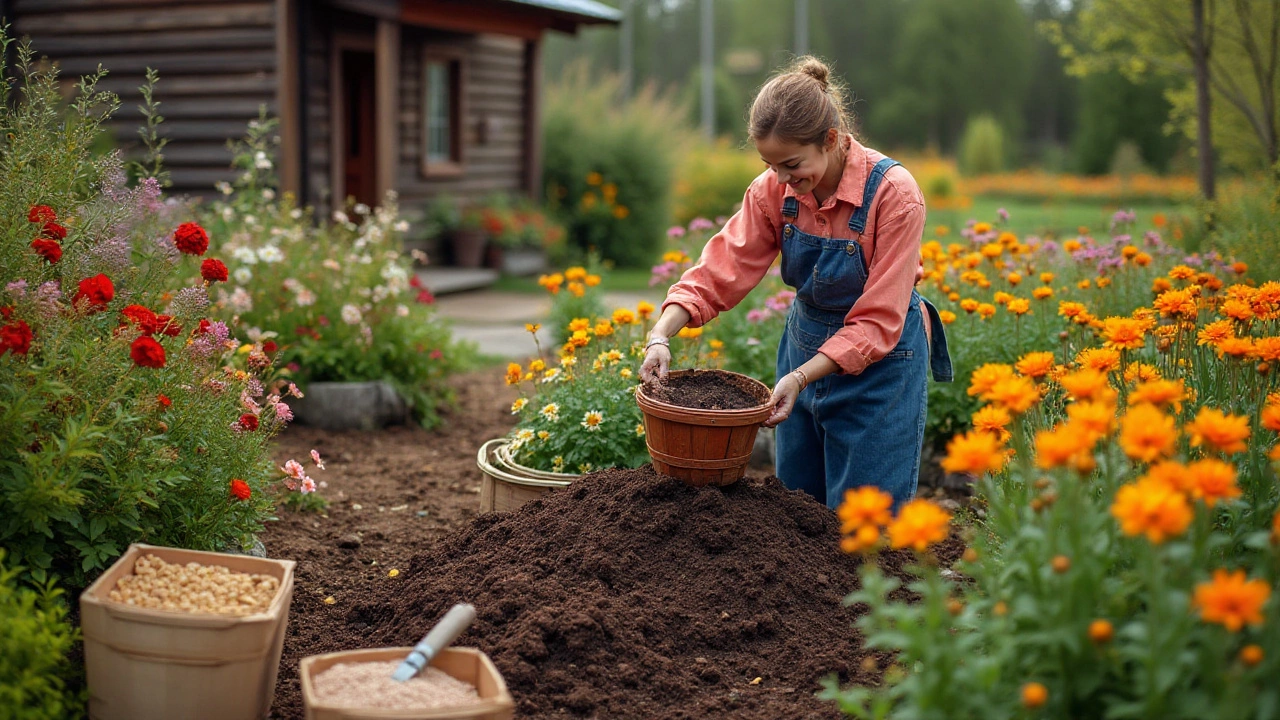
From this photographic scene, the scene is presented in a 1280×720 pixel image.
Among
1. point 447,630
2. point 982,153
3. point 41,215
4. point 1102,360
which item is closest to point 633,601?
point 447,630

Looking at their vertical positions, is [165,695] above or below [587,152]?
below

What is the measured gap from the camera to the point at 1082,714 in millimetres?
1831

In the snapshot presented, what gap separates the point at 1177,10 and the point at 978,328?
470 cm

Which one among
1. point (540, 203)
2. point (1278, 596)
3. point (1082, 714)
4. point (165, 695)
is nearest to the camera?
point (1278, 596)

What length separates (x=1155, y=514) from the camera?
1.58 metres

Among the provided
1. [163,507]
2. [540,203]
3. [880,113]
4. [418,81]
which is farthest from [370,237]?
Result: [880,113]

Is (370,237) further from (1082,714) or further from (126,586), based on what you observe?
(1082,714)

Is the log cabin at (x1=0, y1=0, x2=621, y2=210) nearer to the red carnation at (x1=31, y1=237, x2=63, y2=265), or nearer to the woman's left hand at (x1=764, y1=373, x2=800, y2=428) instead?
the red carnation at (x1=31, y1=237, x2=63, y2=265)

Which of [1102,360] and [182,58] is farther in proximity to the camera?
[182,58]

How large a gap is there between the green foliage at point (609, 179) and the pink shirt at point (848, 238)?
386 inches

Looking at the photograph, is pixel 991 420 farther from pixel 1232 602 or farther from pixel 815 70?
pixel 815 70

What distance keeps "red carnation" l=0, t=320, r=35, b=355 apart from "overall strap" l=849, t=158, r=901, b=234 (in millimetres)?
2097

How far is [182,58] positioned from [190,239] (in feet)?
22.0

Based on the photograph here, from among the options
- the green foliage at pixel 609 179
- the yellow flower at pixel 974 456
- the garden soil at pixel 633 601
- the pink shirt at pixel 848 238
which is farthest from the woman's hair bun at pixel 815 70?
the green foliage at pixel 609 179
